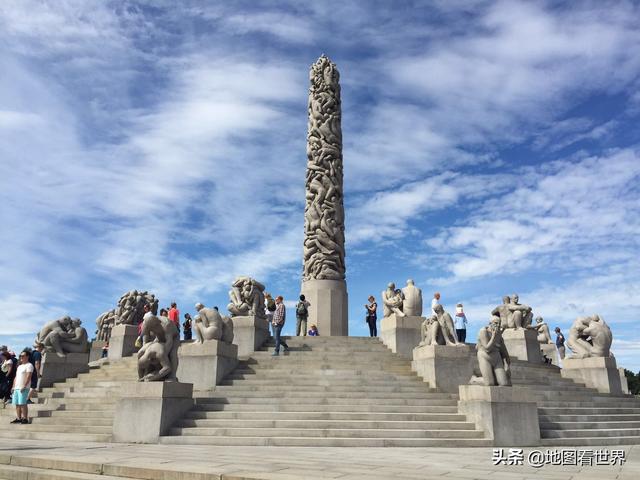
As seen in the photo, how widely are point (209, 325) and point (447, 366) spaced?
6637 millimetres

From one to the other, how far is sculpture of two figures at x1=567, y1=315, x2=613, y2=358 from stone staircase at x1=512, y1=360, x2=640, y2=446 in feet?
3.78

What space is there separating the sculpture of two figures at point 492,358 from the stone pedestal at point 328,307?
491 inches

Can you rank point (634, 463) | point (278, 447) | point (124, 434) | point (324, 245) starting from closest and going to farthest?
point (634, 463) < point (278, 447) < point (124, 434) < point (324, 245)

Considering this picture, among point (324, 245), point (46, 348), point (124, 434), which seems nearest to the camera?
point (124, 434)

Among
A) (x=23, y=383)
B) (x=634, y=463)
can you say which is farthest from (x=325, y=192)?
(x=634, y=463)

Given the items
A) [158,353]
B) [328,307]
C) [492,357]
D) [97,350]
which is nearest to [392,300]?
[328,307]

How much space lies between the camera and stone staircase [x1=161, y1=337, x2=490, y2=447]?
35.1 feet

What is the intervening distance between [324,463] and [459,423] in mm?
5060

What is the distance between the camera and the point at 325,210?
83.6ft

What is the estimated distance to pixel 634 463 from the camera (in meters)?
8.40

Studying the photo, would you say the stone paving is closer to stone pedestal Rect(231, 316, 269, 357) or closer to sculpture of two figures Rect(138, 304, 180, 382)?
sculpture of two figures Rect(138, 304, 180, 382)

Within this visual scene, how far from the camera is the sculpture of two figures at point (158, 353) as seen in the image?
1167 cm

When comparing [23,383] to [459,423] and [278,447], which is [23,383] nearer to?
[278,447]

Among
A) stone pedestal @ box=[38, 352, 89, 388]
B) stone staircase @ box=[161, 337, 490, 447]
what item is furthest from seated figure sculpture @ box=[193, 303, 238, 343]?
stone pedestal @ box=[38, 352, 89, 388]
